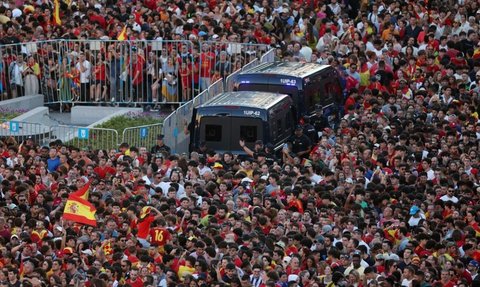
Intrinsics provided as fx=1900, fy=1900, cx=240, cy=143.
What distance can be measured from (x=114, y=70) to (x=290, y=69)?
4.23 m

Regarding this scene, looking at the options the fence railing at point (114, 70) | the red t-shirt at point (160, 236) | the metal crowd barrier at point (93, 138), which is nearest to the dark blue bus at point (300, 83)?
the fence railing at point (114, 70)

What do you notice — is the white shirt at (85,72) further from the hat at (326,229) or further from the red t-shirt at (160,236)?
the hat at (326,229)

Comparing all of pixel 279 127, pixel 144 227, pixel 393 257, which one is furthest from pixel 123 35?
pixel 393 257

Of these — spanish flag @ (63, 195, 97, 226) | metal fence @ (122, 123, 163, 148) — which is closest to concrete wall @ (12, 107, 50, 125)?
metal fence @ (122, 123, 163, 148)

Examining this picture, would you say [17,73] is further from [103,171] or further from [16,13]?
[103,171]

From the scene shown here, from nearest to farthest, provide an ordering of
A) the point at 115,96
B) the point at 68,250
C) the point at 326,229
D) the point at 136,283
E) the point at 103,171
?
the point at 136,283 < the point at 68,250 < the point at 326,229 < the point at 103,171 < the point at 115,96

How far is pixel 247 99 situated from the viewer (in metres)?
35.6

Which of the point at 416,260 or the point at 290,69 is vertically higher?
the point at 290,69

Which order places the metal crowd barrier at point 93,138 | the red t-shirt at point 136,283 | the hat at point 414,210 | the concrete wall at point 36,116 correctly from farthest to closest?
the concrete wall at point 36,116 < the metal crowd barrier at point 93,138 < the hat at point 414,210 < the red t-shirt at point 136,283

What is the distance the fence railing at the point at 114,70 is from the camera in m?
40.0

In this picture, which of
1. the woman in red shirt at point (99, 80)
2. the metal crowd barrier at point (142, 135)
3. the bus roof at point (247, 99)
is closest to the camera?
the bus roof at point (247, 99)

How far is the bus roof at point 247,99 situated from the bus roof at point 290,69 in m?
1.35

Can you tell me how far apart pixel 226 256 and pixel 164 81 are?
12.8 m

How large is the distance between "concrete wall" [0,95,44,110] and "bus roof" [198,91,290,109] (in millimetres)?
5312
